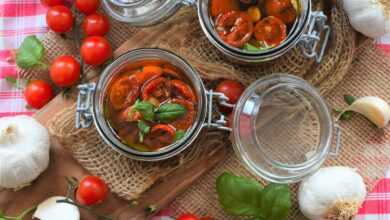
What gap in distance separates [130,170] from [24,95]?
11.8 inches

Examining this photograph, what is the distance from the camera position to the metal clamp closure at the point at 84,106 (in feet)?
3.96

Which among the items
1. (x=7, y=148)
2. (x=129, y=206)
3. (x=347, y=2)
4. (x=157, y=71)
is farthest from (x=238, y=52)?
(x=7, y=148)

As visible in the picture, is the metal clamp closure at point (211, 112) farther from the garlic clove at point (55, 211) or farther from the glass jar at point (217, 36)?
the garlic clove at point (55, 211)

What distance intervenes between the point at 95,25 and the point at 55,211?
0.39m

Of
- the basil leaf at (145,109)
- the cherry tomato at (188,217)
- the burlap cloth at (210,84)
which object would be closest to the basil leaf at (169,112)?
the basil leaf at (145,109)

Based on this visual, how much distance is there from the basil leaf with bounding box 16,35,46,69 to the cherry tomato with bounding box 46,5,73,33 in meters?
0.05

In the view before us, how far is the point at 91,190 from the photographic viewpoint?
3.96ft

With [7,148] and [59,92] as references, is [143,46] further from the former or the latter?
[7,148]

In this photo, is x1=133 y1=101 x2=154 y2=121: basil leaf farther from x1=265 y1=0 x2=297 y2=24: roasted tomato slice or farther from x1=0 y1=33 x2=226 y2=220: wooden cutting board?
x1=265 y1=0 x2=297 y2=24: roasted tomato slice

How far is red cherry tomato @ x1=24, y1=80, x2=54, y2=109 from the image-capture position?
4.28 ft

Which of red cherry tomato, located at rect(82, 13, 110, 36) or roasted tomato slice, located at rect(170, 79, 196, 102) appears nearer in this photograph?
roasted tomato slice, located at rect(170, 79, 196, 102)

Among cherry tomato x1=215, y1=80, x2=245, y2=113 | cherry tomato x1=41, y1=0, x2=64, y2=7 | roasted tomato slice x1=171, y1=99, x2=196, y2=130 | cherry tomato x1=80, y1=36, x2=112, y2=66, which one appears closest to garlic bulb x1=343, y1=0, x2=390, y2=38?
cherry tomato x1=215, y1=80, x2=245, y2=113

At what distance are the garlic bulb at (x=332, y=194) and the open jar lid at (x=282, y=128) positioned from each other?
0.15 ft

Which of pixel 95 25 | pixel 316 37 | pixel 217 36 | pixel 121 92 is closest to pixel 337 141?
pixel 316 37
